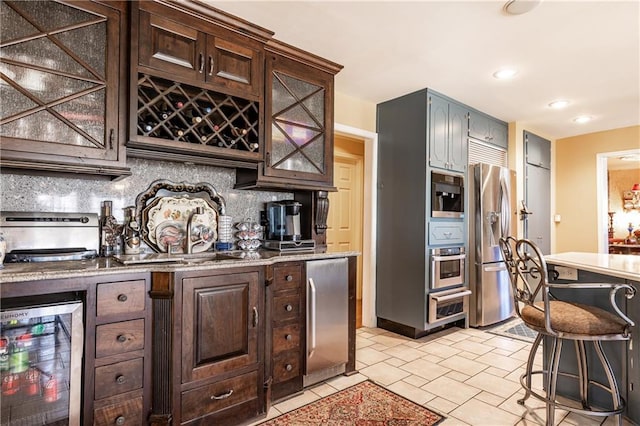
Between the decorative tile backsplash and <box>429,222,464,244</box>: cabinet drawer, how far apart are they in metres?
1.71

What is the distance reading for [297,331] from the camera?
7.55ft

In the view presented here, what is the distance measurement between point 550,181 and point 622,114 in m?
1.29

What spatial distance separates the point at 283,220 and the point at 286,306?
0.71 meters

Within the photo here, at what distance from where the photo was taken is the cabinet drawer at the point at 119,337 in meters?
1.58

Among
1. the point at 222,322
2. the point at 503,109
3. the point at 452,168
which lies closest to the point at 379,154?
the point at 452,168

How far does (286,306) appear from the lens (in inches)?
88.4

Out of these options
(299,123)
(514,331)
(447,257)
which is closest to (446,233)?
(447,257)

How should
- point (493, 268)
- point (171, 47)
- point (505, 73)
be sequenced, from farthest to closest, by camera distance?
point (493, 268) → point (505, 73) → point (171, 47)

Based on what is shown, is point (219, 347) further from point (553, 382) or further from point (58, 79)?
point (553, 382)

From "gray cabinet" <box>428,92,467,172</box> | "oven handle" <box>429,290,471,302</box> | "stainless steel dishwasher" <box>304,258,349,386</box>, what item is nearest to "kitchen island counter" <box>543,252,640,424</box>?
"oven handle" <box>429,290,471,302</box>

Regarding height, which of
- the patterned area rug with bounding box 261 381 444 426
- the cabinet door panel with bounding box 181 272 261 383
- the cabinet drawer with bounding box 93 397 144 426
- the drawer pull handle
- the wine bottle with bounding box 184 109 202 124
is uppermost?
A: the wine bottle with bounding box 184 109 202 124

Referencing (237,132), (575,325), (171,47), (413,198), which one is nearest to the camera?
(575,325)

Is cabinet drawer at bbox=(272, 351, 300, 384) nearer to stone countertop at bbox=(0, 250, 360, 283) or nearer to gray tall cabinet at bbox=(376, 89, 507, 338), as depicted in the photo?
stone countertop at bbox=(0, 250, 360, 283)

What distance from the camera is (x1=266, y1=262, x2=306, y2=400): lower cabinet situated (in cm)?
216
